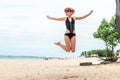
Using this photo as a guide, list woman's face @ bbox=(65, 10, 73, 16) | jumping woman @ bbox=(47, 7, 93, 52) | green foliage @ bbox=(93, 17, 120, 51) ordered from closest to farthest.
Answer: jumping woman @ bbox=(47, 7, 93, 52) → woman's face @ bbox=(65, 10, 73, 16) → green foliage @ bbox=(93, 17, 120, 51)

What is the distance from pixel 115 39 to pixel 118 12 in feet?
145

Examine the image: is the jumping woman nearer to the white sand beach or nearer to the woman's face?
the woman's face

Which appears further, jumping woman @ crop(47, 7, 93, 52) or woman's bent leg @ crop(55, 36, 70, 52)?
jumping woman @ crop(47, 7, 93, 52)

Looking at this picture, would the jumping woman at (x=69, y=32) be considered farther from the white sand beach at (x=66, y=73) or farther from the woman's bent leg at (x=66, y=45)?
the white sand beach at (x=66, y=73)

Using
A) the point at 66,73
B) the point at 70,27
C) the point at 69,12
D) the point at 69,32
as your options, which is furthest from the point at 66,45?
the point at 66,73

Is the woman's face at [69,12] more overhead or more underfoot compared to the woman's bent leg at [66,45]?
more overhead

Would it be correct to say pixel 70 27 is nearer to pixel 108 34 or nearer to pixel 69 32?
pixel 69 32

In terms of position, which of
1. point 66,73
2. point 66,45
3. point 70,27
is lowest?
point 66,73

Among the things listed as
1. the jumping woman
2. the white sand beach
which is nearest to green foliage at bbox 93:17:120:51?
the white sand beach

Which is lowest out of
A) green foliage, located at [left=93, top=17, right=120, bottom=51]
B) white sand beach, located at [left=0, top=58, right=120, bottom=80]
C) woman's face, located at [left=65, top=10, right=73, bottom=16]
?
white sand beach, located at [left=0, top=58, right=120, bottom=80]

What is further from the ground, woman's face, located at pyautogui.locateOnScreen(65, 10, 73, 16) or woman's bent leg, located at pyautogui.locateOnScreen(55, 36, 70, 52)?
woman's face, located at pyautogui.locateOnScreen(65, 10, 73, 16)

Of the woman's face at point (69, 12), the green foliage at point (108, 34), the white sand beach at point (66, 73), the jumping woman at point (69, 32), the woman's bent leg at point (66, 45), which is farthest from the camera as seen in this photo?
the green foliage at point (108, 34)

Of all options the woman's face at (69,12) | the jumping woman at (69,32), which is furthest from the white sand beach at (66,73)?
the woman's face at (69,12)

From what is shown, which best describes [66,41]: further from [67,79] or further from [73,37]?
[67,79]
